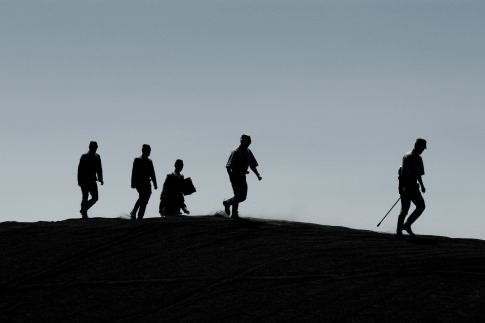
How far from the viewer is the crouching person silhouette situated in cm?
2691

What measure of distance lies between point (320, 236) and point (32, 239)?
616 cm

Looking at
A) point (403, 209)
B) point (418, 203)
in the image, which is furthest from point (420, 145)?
point (403, 209)

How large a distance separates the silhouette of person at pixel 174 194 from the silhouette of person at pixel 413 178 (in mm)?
6933

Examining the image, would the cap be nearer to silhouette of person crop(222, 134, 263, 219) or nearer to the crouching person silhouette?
silhouette of person crop(222, 134, 263, 219)

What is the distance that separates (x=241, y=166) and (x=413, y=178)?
12.6 ft

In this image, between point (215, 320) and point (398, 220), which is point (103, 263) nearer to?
point (215, 320)

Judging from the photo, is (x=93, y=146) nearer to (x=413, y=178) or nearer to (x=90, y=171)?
(x=90, y=171)

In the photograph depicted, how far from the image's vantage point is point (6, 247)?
21797 mm

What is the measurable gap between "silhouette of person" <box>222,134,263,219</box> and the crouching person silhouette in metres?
3.69

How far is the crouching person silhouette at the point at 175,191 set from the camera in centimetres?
2691

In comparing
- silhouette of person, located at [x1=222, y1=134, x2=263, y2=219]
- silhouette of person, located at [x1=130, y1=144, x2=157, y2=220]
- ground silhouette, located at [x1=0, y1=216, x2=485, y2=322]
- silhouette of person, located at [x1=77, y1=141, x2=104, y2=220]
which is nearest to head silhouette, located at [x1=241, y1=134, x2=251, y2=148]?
silhouette of person, located at [x1=222, y1=134, x2=263, y2=219]

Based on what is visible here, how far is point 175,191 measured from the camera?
88.8 feet

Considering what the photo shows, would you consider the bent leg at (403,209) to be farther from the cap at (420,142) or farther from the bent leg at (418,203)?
the cap at (420,142)

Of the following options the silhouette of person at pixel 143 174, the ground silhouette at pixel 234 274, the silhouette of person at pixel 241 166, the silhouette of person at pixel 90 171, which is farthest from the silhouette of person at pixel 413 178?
the silhouette of person at pixel 90 171
